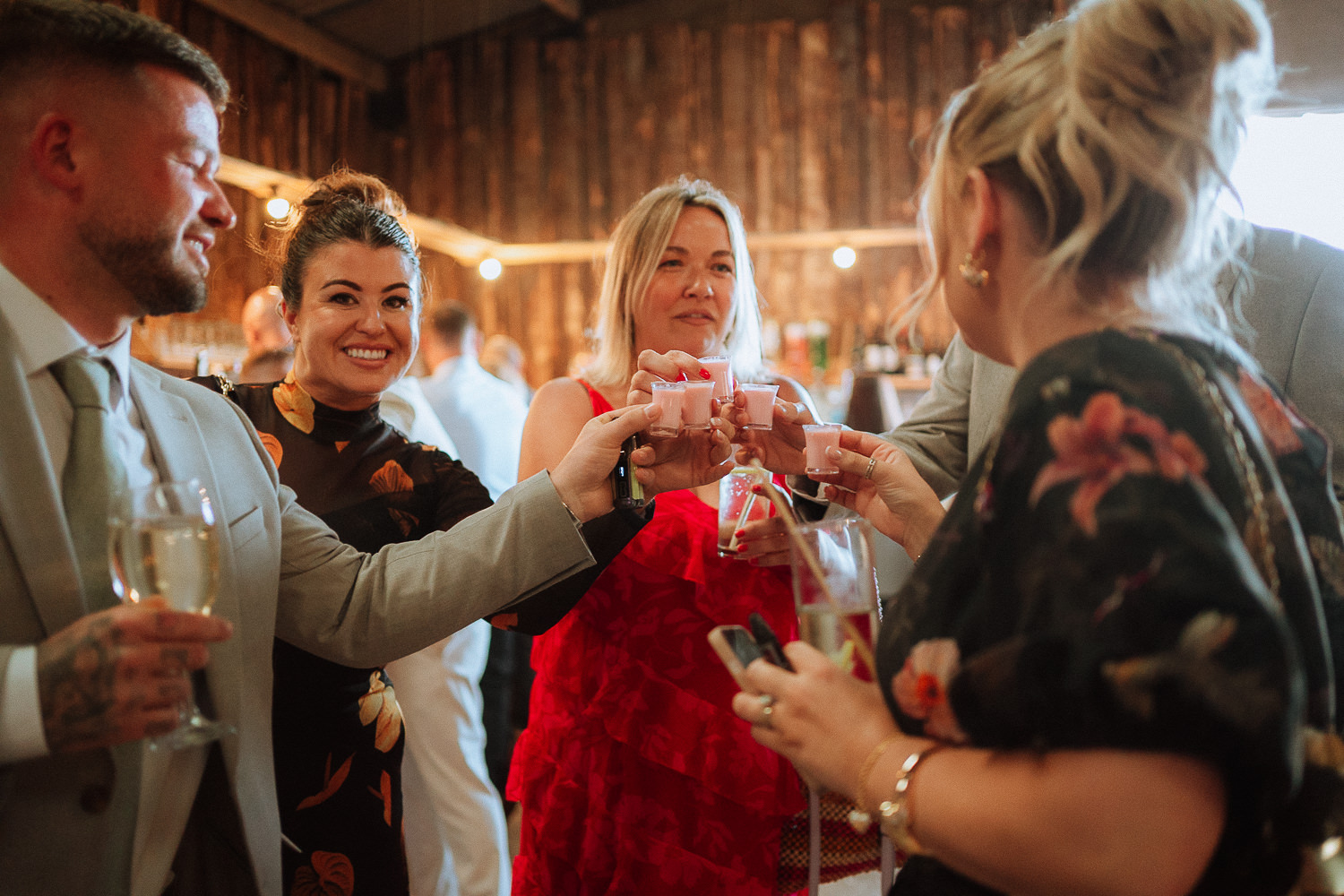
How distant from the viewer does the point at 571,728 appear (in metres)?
1.95

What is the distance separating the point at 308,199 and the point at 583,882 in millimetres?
1589

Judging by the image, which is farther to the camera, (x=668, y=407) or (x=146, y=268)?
(x=668, y=407)

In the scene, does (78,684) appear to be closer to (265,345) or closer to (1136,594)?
(1136,594)

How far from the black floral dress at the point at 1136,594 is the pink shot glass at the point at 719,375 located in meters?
0.93

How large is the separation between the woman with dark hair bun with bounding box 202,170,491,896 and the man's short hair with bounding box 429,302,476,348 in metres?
2.45

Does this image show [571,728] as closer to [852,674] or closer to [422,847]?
[852,674]

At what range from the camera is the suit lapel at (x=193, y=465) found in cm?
123

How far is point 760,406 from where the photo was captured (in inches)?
76.0

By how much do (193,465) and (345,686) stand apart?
570 mm

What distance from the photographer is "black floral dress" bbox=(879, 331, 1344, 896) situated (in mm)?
743

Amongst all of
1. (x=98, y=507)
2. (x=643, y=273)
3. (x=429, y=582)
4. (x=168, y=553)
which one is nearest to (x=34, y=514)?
(x=98, y=507)

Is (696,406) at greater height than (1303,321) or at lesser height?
lesser

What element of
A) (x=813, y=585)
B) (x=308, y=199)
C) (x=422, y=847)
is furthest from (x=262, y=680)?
Answer: (x=422, y=847)

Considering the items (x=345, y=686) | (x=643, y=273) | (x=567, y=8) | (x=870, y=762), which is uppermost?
(x=567, y=8)
